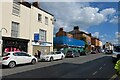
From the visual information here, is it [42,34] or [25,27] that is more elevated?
[25,27]

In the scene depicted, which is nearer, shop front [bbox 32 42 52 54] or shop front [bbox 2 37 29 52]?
shop front [bbox 2 37 29 52]

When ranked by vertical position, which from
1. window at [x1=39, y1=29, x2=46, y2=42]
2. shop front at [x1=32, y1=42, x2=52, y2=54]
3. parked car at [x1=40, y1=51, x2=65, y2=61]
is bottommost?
parked car at [x1=40, y1=51, x2=65, y2=61]

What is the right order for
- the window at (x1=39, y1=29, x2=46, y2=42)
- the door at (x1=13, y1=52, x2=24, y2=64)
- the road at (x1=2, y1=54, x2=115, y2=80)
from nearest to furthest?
1. the road at (x1=2, y1=54, x2=115, y2=80)
2. the door at (x1=13, y1=52, x2=24, y2=64)
3. the window at (x1=39, y1=29, x2=46, y2=42)

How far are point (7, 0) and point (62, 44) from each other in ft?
88.7

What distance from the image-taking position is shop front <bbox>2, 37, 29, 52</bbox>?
26.5 metres

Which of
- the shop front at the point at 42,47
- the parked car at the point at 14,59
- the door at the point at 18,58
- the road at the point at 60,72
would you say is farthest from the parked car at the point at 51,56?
the road at the point at 60,72

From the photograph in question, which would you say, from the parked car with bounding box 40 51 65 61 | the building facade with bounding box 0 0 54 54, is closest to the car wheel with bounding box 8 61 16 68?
the building facade with bounding box 0 0 54 54

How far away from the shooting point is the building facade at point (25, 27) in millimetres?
27016

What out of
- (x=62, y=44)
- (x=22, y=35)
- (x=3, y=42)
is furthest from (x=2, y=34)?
(x=62, y=44)

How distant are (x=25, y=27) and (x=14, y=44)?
154 inches

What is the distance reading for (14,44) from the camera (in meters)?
28.6

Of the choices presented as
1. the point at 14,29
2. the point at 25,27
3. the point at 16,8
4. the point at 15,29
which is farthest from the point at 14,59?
the point at 25,27

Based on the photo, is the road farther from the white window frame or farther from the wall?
the wall

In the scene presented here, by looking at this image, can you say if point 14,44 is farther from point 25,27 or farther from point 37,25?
point 37,25
